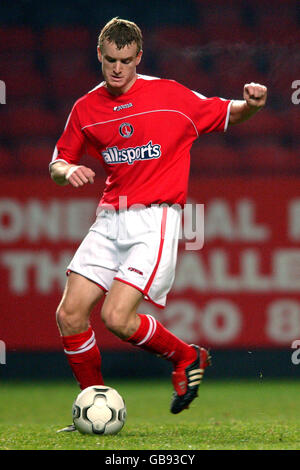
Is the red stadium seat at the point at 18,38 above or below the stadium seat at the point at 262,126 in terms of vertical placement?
above

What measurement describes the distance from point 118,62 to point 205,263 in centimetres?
375

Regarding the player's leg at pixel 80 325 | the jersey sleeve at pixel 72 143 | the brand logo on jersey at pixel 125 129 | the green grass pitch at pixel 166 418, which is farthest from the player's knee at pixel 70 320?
the brand logo on jersey at pixel 125 129

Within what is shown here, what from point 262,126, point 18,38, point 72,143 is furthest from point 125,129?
point 18,38

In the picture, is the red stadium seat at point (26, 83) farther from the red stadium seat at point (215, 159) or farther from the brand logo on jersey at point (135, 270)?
the brand logo on jersey at point (135, 270)

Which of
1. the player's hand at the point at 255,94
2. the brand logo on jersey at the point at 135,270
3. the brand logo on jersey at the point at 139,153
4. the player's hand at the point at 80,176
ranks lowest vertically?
the brand logo on jersey at the point at 135,270

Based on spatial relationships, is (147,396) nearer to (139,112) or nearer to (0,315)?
(0,315)

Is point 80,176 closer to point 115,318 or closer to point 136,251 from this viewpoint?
point 136,251

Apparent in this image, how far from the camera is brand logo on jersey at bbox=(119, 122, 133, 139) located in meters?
4.39

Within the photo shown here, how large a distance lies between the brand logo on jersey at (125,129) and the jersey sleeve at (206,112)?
12.4 inches

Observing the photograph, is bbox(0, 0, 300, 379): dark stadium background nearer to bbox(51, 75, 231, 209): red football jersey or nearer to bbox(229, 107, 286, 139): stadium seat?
bbox(229, 107, 286, 139): stadium seat

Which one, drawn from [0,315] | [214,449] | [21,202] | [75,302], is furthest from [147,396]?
[214,449]

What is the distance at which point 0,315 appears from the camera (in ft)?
25.4

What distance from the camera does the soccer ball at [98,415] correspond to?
414 centimetres
